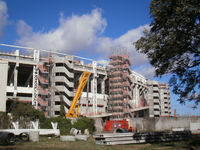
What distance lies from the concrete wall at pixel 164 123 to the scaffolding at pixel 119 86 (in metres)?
19.7

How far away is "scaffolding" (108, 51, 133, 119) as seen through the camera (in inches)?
3374

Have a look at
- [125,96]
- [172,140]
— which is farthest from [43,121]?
[125,96]

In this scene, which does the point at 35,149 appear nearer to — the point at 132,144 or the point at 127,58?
the point at 132,144

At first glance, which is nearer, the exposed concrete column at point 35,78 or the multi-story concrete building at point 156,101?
the exposed concrete column at point 35,78

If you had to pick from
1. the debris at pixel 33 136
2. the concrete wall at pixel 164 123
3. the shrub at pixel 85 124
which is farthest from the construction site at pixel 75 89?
the debris at pixel 33 136

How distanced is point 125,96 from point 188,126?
95.8 feet

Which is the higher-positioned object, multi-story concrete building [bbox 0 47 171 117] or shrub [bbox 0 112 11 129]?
multi-story concrete building [bbox 0 47 171 117]

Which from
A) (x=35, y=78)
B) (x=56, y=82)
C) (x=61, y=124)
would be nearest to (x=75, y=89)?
(x=56, y=82)

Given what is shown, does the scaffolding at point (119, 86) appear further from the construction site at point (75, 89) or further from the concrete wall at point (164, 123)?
the concrete wall at point (164, 123)

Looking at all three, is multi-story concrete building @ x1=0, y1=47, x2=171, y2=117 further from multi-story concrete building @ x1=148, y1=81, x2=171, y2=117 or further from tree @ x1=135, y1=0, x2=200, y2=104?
tree @ x1=135, y1=0, x2=200, y2=104

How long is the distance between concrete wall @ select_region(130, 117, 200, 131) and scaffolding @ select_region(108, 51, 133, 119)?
19658mm

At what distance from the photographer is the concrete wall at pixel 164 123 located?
61000 millimetres

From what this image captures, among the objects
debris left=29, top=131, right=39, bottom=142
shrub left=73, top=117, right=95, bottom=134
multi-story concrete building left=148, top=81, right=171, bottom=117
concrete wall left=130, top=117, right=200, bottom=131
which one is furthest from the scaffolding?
debris left=29, top=131, right=39, bottom=142

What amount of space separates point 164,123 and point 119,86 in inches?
1112
